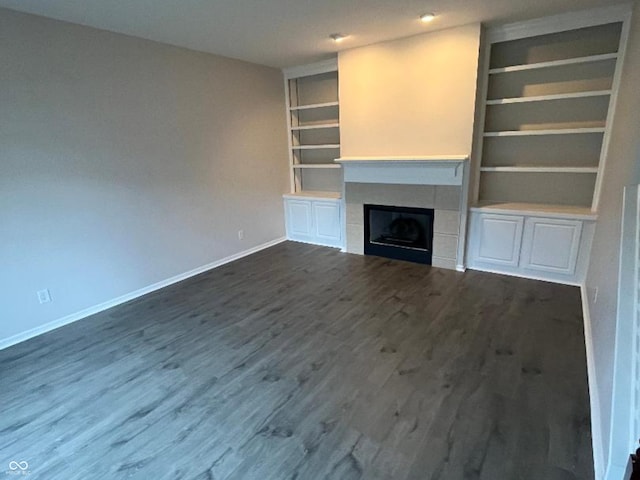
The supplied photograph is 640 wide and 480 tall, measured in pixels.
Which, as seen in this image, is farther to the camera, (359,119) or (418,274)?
(359,119)

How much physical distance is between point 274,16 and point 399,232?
2902 millimetres

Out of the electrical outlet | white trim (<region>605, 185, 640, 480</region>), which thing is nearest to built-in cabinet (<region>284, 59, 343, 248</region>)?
the electrical outlet

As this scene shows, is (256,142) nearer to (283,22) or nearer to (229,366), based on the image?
(283,22)

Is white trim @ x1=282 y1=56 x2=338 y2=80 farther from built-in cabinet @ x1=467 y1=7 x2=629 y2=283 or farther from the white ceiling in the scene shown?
built-in cabinet @ x1=467 y1=7 x2=629 y2=283

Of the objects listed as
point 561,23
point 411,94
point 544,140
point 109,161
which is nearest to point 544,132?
point 544,140

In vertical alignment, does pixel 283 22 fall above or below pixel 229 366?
above

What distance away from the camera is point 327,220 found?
204 inches

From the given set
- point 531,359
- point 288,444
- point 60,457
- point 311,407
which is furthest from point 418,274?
point 60,457

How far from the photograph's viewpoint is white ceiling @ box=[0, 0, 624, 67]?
2697mm

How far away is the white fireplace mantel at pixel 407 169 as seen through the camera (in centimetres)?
376

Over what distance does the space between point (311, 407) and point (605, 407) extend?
152cm

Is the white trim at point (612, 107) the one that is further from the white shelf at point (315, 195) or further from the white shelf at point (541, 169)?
the white shelf at point (315, 195)

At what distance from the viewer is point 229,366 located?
2.51m

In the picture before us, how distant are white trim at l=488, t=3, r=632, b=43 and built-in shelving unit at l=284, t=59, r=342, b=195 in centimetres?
215
